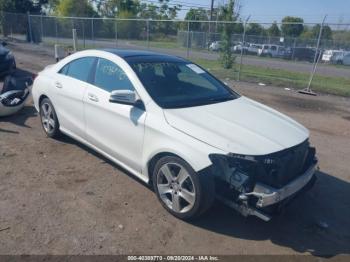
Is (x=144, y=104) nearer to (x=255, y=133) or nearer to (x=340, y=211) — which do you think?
(x=255, y=133)

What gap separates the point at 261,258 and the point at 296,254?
368mm

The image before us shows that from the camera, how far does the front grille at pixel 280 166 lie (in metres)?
3.08

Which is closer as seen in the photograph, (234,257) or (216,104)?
(234,257)

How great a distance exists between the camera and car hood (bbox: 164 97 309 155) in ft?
10.2

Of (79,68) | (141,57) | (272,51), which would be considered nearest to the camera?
(141,57)

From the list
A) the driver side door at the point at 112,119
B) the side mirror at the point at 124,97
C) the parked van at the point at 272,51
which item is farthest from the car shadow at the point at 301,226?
the parked van at the point at 272,51

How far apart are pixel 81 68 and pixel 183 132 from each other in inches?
87.4

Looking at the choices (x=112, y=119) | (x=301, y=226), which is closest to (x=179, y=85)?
(x=112, y=119)

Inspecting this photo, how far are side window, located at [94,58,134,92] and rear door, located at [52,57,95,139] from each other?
209mm

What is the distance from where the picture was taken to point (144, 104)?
367 cm

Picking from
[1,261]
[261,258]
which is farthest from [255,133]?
[1,261]

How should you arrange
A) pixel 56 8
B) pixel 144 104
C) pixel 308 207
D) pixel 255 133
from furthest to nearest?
pixel 56 8
pixel 308 207
pixel 144 104
pixel 255 133

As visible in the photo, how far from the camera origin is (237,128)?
11.1ft

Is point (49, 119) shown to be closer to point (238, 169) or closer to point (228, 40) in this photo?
point (238, 169)
